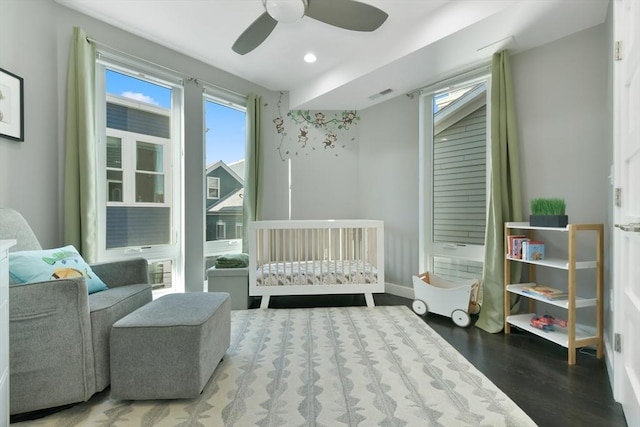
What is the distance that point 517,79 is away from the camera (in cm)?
253

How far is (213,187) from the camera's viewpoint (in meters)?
3.45

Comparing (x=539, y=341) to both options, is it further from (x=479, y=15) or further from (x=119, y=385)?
(x=119, y=385)

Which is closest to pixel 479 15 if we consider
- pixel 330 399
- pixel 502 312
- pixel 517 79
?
pixel 517 79

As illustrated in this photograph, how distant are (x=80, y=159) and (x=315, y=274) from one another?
6.86 feet

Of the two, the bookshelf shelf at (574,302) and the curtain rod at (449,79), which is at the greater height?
the curtain rod at (449,79)

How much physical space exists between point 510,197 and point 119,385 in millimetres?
2771

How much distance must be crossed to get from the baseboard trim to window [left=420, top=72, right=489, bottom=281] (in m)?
0.36

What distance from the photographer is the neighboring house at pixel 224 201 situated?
3.43 m

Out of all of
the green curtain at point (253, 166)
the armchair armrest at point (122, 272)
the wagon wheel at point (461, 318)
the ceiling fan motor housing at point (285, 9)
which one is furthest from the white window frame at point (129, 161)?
the wagon wheel at point (461, 318)

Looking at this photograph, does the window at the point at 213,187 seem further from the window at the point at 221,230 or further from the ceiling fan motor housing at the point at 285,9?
the ceiling fan motor housing at the point at 285,9

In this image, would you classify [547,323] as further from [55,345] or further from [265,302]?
[55,345]

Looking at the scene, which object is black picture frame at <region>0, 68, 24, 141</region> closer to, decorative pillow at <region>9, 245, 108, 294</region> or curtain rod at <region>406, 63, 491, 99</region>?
decorative pillow at <region>9, 245, 108, 294</region>

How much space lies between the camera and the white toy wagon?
8.40 feet

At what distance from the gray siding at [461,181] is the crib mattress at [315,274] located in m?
0.87
